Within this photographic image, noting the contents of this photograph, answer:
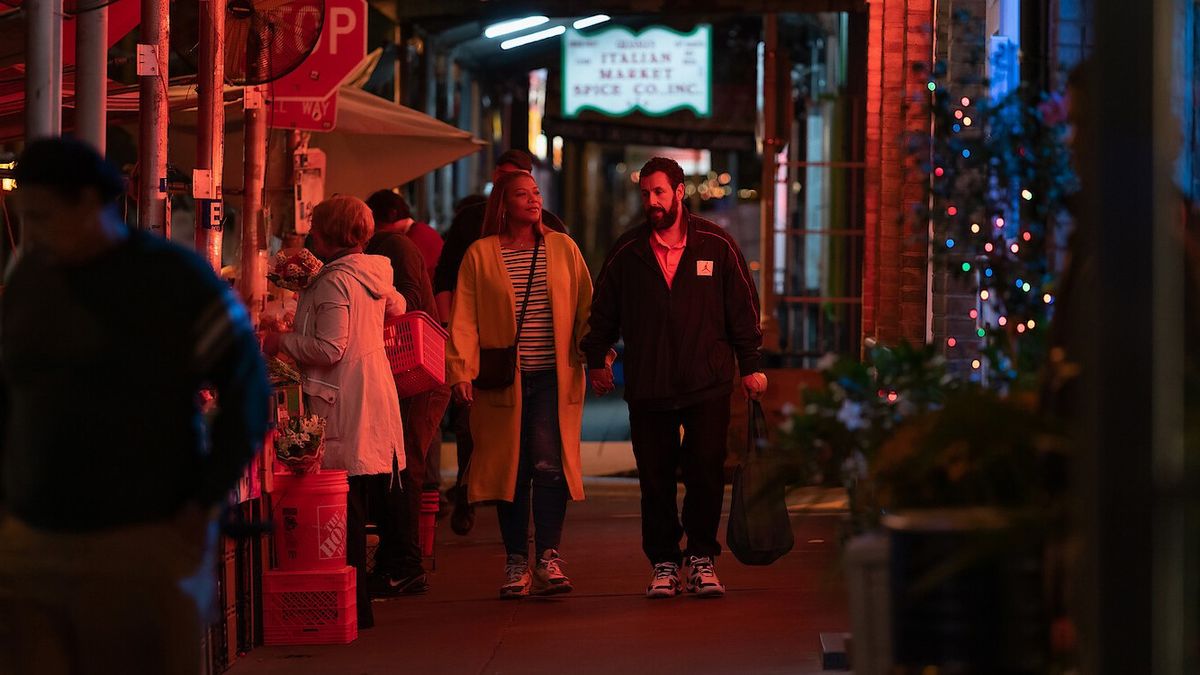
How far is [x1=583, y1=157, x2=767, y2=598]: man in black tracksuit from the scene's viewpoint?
8.69m

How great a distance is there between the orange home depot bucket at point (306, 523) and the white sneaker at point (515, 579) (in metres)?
1.28

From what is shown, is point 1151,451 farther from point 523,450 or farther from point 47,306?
point 523,450

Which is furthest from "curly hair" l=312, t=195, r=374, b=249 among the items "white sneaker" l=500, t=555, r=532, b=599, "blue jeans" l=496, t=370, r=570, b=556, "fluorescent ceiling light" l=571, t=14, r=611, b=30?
"fluorescent ceiling light" l=571, t=14, r=611, b=30

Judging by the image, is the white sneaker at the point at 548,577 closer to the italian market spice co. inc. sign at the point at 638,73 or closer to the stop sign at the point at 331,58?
the stop sign at the point at 331,58

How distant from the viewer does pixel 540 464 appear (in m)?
8.82

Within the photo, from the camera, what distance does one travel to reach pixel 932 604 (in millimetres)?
3695

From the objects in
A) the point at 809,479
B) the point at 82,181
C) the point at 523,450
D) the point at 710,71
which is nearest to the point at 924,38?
the point at 523,450

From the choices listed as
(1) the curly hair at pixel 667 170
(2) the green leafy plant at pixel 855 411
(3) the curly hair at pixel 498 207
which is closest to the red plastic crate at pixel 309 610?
(3) the curly hair at pixel 498 207

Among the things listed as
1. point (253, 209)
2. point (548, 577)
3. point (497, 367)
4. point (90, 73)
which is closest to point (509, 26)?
point (253, 209)

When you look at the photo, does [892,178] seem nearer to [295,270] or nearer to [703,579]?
[703,579]

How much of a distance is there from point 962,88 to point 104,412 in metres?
4.79

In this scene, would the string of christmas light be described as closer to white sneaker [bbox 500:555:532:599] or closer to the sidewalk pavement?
the sidewalk pavement

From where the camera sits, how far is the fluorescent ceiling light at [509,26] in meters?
17.9

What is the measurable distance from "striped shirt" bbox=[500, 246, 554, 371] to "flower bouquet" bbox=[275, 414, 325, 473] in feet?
4.41
